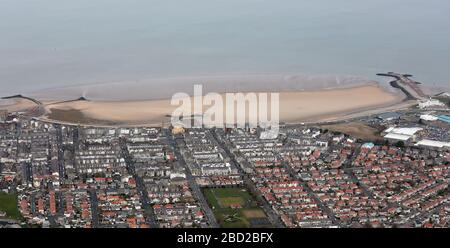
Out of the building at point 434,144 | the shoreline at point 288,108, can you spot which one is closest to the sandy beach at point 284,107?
the shoreline at point 288,108

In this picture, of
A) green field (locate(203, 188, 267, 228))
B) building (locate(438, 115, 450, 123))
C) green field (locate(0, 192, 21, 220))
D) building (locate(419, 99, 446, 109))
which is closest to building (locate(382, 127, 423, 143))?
building (locate(438, 115, 450, 123))

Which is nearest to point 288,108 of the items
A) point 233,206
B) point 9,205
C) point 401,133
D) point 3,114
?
point 401,133

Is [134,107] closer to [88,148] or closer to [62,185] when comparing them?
[88,148]

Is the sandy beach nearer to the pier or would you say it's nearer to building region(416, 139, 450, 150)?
the pier

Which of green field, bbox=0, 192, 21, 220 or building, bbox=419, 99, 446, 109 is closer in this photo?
green field, bbox=0, 192, 21, 220

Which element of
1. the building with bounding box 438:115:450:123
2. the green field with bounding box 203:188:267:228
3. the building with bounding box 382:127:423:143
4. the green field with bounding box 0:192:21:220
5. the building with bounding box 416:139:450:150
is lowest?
the green field with bounding box 203:188:267:228
